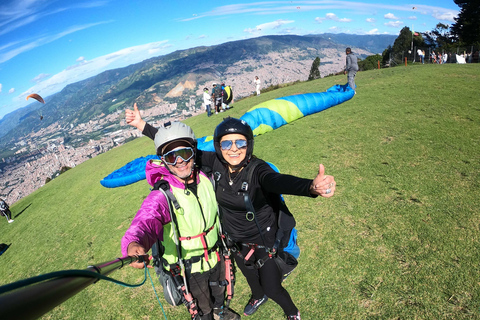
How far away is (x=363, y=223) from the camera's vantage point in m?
5.22

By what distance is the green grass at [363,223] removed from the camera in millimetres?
3826

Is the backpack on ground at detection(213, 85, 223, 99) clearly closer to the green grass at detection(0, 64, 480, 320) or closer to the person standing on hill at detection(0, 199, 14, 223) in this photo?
the green grass at detection(0, 64, 480, 320)

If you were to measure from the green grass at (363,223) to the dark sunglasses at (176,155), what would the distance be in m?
3.03

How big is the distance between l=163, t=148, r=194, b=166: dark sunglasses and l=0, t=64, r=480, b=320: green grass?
9.95 feet

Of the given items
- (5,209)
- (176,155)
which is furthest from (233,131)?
(5,209)

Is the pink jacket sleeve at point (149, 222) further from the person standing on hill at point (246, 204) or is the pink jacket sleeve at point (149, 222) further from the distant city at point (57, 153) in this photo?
the distant city at point (57, 153)

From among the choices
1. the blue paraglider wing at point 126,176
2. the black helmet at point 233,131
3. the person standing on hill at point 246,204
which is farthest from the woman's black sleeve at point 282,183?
the blue paraglider wing at point 126,176

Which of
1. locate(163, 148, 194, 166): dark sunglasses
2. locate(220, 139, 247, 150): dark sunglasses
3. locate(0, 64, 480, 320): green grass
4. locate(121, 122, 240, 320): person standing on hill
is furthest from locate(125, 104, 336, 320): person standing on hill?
locate(0, 64, 480, 320): green grass

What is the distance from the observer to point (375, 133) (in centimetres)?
885

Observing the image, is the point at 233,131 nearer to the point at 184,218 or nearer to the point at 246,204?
the point at 246,204

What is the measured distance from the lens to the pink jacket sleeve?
8.08 ft

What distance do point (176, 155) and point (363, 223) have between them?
14.3 feet

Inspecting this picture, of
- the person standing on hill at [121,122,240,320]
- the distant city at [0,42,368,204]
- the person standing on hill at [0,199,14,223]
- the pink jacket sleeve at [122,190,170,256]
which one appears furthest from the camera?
the distant city at [0,42,368,204]

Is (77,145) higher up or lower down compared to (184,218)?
lower down
